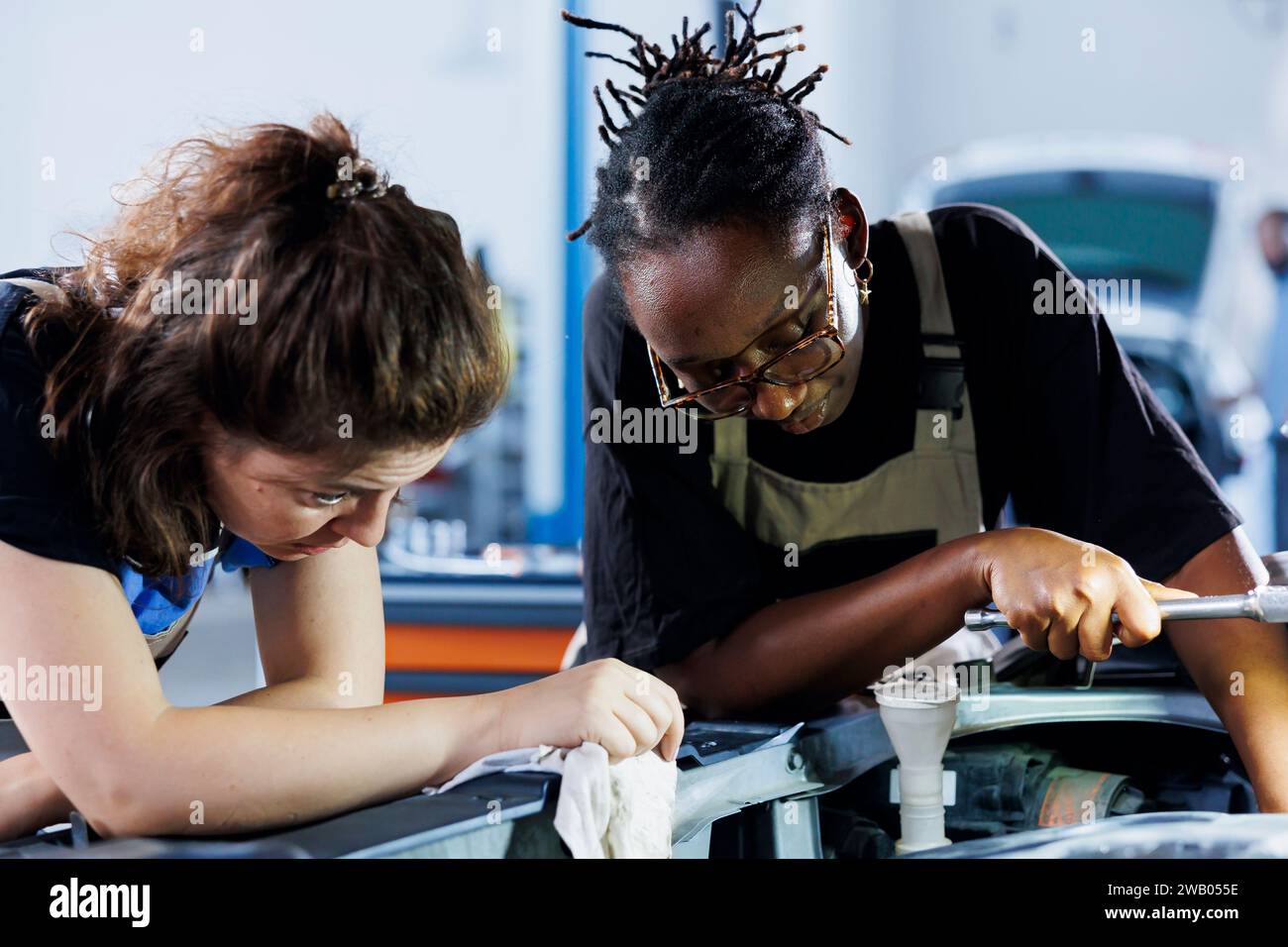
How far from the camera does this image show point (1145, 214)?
522 centimetres

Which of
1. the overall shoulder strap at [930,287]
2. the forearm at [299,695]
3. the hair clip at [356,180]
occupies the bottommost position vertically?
the forearm at [299,695]

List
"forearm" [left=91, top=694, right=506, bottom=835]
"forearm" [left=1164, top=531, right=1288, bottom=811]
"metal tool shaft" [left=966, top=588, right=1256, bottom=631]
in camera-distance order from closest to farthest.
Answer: "forearm" [left=91, top=694, right=506, bottom=835] < "metal tool shaft" [left=966, top=588, right=1256, bottom=631] < "forearm" [left=1164, top=531, right=1288, bottom=811]

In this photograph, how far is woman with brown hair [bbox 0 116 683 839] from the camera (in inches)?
34.6

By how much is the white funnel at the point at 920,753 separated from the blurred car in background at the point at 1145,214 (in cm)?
412

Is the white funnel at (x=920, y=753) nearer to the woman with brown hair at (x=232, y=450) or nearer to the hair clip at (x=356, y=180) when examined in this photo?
the woman with brown hair at (x=232, y=450)

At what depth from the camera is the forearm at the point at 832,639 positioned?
1.22 meters

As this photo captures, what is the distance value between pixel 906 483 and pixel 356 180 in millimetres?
737

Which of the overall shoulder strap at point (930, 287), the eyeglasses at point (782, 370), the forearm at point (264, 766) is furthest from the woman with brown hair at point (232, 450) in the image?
the overall shoulder strap at point (930, 287)

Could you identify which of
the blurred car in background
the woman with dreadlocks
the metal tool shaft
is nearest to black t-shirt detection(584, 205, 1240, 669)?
the woman with dreadlocks

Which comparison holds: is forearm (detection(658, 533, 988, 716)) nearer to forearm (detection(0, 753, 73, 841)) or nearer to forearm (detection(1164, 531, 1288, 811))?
forearm (detection(1164, 531, 1288, 811))

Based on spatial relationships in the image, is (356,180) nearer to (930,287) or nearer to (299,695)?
(299,695)

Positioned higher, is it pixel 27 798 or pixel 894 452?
pixel 894 452

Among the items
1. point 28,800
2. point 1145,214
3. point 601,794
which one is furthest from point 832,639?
point 1145,214
